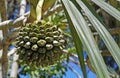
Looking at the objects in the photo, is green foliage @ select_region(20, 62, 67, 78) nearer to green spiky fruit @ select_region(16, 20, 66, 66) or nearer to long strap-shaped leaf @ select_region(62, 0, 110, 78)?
green spiky fruit @ select_region(16, 20, 66, 66)

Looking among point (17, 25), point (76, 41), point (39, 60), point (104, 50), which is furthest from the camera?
point (104, 50)

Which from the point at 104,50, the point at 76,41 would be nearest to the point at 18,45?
the point at 104,50

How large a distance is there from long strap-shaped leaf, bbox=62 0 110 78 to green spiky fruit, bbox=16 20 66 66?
0.51m

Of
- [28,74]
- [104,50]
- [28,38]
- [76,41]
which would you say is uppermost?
[76,41]

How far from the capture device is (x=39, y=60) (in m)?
1.15

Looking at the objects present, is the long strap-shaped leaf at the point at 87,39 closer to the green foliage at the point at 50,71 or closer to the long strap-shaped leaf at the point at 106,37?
the long strap-shaped leaf at the point at 106,37

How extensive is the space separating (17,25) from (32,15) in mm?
92

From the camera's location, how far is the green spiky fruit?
114 centimetres

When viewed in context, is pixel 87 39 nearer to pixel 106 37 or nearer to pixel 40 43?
pixel 106 37

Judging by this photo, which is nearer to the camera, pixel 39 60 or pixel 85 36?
pixel 85 36

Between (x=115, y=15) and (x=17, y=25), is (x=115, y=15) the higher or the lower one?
the higher one

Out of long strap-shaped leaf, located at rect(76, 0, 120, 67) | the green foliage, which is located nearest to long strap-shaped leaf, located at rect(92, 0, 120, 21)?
long strap-shaped leaf, located at rect(76, 0, 120, 67)

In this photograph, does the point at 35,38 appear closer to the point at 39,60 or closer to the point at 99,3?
the point at 39,60

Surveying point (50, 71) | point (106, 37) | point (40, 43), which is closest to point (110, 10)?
point (106, 37)
